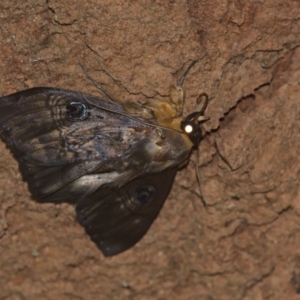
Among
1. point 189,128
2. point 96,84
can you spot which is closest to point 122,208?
point 189,128

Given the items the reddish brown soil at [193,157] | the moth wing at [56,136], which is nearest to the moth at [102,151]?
the moth wing at [56,136]

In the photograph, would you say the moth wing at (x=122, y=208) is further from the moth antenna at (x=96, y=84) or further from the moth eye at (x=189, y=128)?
the moth antenna at (x=96, y=84)

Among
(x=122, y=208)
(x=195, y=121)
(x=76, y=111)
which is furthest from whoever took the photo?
(x=122, y=208)

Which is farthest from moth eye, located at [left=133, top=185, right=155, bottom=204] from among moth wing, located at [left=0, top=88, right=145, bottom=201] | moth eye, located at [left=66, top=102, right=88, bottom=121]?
moth eye, located at [left=66, top=102, right=88, bottom=121]

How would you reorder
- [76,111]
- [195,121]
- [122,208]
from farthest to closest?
[122,208]
[195,121]
[76,111]

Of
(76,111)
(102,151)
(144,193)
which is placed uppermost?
(76,111)

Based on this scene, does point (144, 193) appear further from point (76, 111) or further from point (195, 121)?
point (76, 111)

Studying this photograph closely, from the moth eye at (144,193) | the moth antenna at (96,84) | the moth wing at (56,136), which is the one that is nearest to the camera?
the moth wing at (56,136)
